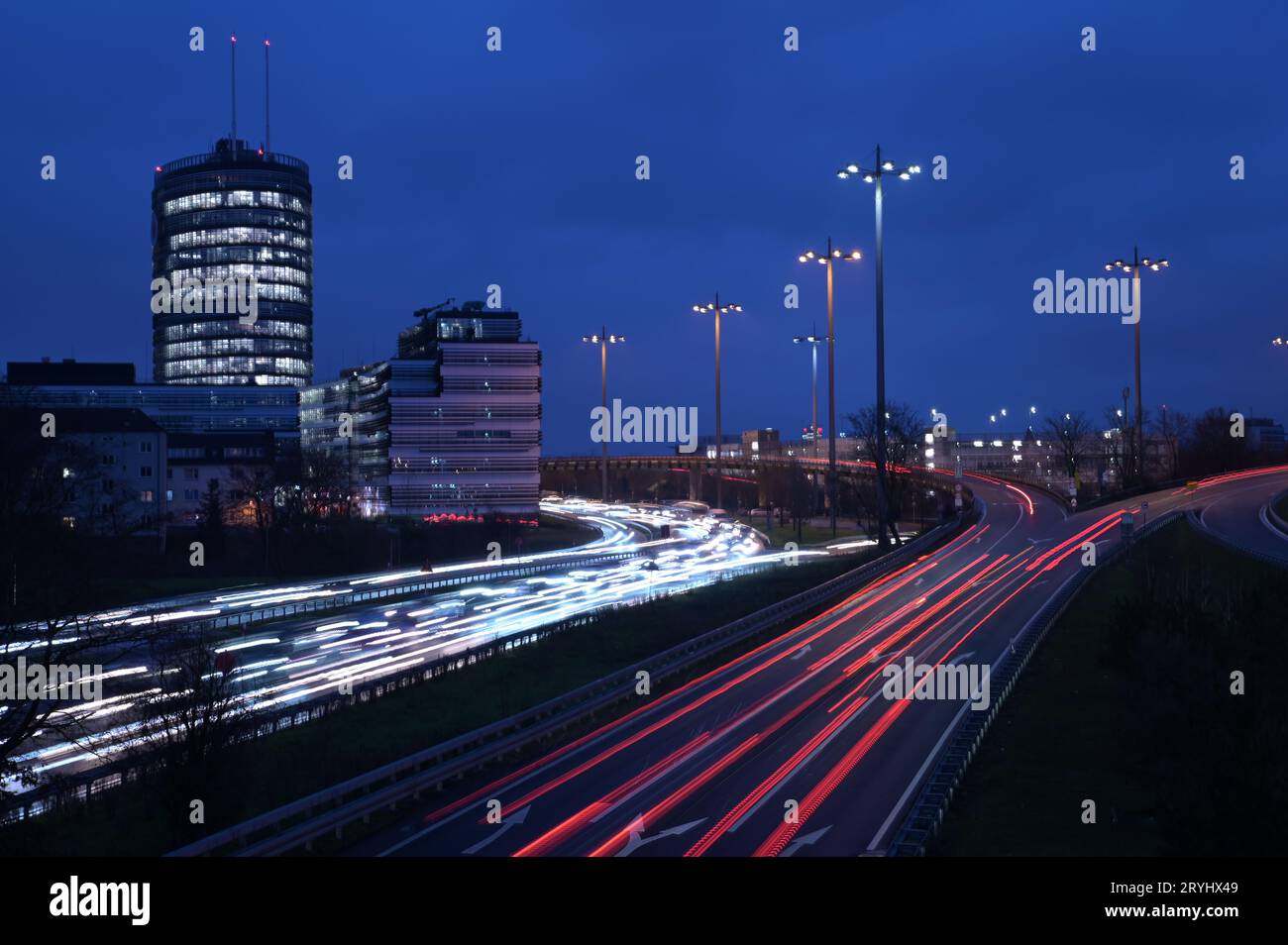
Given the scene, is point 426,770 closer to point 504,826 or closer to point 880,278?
point 504,826

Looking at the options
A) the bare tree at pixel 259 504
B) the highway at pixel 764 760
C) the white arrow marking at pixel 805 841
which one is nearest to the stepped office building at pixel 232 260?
the bare tree at pixel 259 504

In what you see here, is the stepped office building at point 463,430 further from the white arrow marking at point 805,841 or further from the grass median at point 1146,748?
the white arrow marking at point 805,841

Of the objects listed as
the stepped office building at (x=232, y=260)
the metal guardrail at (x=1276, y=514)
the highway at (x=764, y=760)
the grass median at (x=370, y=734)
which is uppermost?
the stepped office building at (x=232, y=260)

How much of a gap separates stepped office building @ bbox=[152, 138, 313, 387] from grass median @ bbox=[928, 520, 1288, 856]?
17188 cm

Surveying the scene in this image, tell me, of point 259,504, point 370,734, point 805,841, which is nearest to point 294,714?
point 370,734

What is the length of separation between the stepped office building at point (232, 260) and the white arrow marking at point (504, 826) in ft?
574

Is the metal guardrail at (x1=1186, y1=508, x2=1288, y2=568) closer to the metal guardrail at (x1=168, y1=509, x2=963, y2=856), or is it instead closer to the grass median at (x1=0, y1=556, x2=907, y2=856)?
the grass median at (x1=0, y1=556, x2=907, y2=856)

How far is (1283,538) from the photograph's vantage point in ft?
173

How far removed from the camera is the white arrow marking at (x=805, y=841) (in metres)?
14.9

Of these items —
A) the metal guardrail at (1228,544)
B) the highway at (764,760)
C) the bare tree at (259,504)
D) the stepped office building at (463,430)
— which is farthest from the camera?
the stepped office building at (463,430)

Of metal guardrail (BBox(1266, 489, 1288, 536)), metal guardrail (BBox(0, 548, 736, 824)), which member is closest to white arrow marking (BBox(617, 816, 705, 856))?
metal guardrail (BBox(0, 548, 736, 824))

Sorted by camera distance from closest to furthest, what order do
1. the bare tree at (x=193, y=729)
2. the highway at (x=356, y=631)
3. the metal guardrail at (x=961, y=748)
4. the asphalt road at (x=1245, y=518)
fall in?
the metal guardrail at (x=961, y=748) → the bare tree at (x=193, y=729) → the highway at (x=356, y=631) → the asphalt road at (x=1245, y=518)
